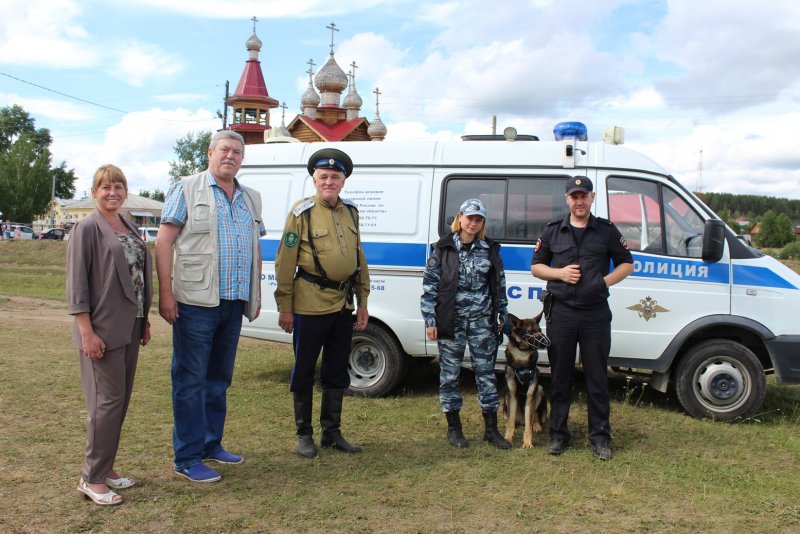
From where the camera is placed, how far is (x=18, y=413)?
5309mm

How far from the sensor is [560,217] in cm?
580

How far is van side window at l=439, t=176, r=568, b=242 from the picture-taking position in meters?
5.83

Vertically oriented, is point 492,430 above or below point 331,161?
below

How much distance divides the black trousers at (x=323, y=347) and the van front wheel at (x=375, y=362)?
1511 mm

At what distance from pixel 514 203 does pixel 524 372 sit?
5.40 feet

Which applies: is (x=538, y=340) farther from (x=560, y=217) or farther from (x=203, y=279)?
(x=203, y=279)

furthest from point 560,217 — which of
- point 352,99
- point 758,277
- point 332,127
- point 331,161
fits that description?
point 352,99

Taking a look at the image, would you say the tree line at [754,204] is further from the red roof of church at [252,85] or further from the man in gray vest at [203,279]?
the man in gray vest at [203,279]

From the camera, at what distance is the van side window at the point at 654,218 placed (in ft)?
18.4

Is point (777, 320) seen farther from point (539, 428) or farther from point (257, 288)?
point (257, 288)

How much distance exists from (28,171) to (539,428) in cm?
5680

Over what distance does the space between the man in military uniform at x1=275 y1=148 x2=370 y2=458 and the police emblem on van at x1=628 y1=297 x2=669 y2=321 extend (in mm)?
2542

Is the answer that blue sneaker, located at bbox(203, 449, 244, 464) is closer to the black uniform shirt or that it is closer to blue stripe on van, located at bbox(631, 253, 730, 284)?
the black uniform shirt

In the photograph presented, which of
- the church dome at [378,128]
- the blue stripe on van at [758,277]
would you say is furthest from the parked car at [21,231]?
the blue stripe on van at [758,277]
